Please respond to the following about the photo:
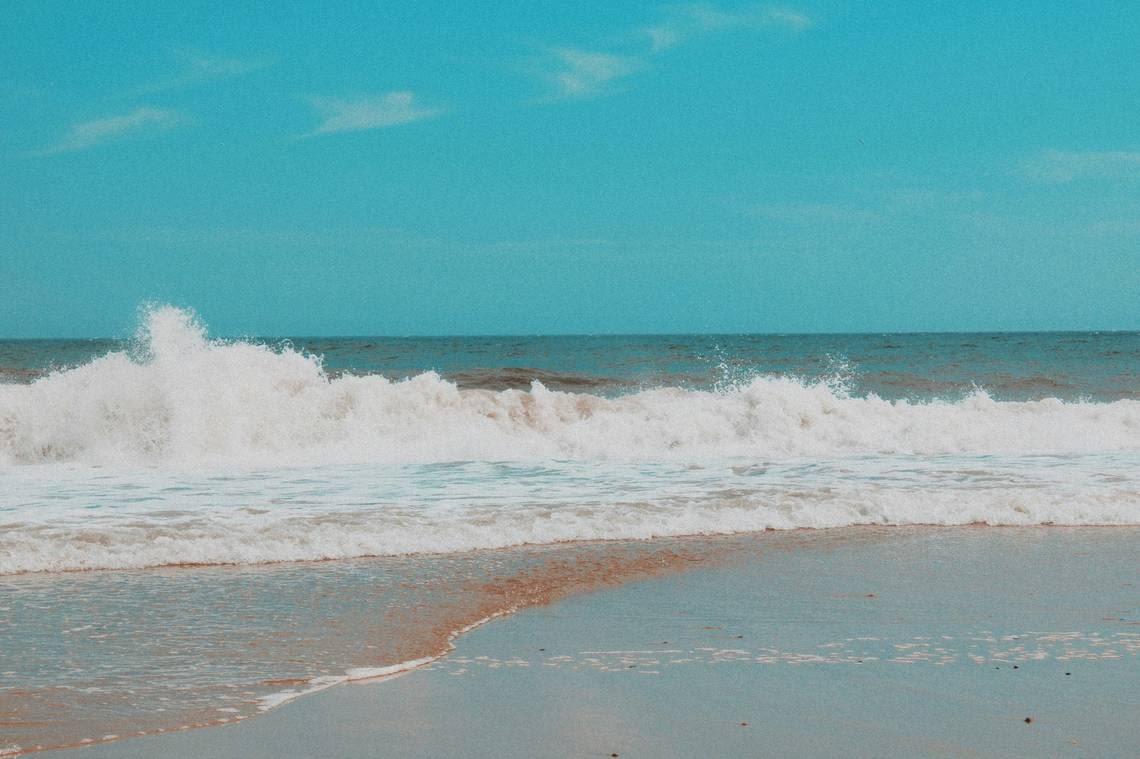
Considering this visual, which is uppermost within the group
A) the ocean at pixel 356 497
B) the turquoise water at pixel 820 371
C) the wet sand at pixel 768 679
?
the turquoise water at pixel 820 371

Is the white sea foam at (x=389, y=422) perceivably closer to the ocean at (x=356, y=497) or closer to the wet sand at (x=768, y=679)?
the ocean at (x=356, y=497)

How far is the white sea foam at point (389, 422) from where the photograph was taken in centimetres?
1385

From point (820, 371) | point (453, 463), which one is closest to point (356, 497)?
point (453, 463)

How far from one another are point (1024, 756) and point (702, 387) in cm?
2669

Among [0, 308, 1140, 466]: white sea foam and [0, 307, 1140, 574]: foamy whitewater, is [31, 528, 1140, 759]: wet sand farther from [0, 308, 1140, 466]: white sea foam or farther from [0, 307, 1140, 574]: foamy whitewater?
[0, 308, 1140, 466]: white sea foam

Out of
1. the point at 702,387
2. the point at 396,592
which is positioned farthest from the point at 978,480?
the point at 702,387

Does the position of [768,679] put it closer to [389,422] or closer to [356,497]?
[356,497]

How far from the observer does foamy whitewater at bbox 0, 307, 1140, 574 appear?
26.3 ft

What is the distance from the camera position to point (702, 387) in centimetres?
3023

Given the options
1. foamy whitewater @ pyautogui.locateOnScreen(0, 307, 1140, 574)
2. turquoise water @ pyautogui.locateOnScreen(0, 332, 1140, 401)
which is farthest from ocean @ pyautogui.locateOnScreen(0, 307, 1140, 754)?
turquoise water @ pyautogui.locateOnScreen(0, 332, 1140, 401)

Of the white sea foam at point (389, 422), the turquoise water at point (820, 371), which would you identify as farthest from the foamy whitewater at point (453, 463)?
the turquoise water at point (820, 371)

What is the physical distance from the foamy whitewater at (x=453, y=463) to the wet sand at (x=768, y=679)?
2.18 metres

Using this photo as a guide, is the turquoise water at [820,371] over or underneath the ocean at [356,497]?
over

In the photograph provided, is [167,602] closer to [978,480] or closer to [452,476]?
[452,476]
